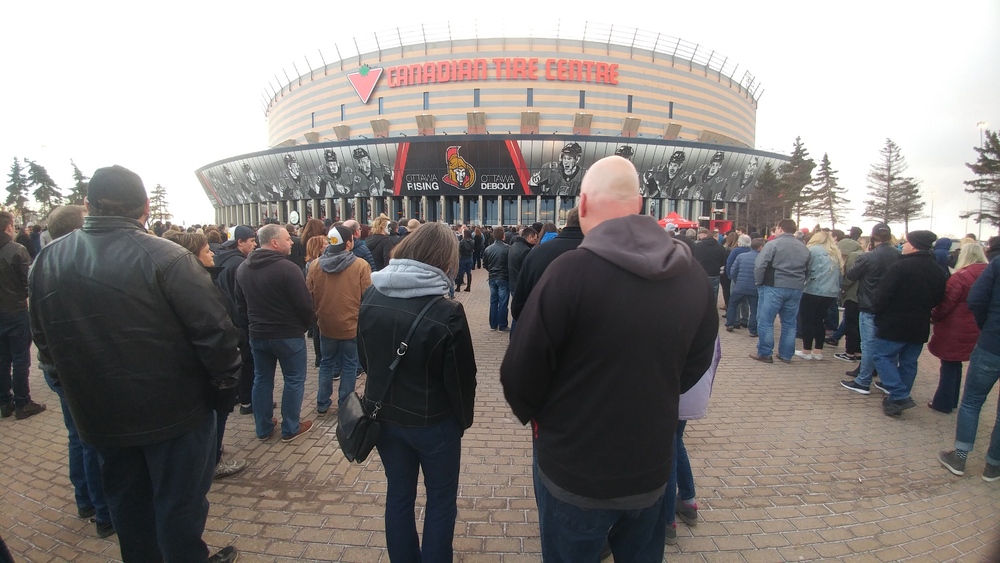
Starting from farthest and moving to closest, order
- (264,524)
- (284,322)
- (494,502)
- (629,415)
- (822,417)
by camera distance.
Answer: (822,417) < (284,322) < (494,502) < (264,524) < (629,415)

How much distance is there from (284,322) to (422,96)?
40.2 metres

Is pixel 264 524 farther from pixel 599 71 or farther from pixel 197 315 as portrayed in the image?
pixel 599 71

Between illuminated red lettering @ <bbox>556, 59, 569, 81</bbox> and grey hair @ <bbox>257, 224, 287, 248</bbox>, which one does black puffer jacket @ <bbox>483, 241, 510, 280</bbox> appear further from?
illuminated red lettering @ <bbox>556, 59, 569, 81</bbox>

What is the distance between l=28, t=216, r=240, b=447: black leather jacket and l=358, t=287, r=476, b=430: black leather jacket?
0.84 meters

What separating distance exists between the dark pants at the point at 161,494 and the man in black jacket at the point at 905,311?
6557mm

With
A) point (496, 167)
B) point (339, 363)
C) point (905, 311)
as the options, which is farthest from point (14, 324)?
point (496, 167)

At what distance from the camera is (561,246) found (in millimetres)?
3096

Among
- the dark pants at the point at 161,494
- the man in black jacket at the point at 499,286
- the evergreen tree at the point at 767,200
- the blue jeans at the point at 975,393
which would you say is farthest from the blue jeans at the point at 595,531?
the evergreen tree at the point at 767,200

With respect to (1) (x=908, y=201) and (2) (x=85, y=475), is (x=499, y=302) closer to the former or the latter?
(2) (x=85, y=475)

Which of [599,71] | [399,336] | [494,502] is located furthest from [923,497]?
[599,71]

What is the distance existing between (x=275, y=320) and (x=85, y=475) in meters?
1.66

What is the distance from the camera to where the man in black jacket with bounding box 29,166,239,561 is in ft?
6.30

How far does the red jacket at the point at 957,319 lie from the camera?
416cm

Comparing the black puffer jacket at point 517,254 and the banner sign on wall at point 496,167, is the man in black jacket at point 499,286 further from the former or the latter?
the banner sign on wall at point 496,167
